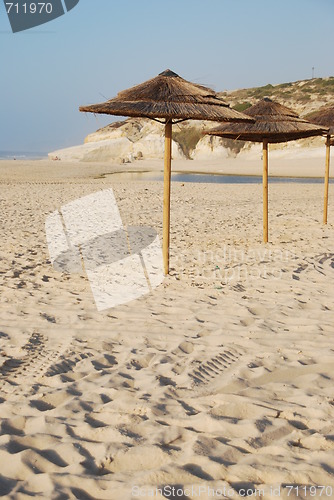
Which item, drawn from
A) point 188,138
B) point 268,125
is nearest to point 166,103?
point 268,125

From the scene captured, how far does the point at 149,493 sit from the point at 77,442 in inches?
22.3

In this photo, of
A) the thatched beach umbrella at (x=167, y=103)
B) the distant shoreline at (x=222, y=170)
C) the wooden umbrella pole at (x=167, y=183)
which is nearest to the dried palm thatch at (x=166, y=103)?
the thatched beach umbrella at (x=167, y=103)

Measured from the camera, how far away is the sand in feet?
7.71

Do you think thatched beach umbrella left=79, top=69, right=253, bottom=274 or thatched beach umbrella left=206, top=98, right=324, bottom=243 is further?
thatched beach umbrella left=206, top=98, right=324, bottom=243

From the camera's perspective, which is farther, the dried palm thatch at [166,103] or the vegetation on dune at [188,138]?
the vegetation on dune at [188,138]

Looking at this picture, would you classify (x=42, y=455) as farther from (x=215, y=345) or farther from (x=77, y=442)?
(x=215, y=345)

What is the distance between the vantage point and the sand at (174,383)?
2.35 meters

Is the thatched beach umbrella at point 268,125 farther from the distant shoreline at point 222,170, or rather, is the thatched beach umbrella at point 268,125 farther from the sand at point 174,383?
the distant shoreline at point 222,170

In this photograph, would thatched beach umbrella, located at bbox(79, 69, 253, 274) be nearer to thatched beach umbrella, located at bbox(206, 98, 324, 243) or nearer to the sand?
the sand

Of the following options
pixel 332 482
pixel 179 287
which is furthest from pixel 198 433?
pixel 179 287

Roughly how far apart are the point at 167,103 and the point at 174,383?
3424 mm

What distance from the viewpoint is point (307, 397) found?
3125 millimetres

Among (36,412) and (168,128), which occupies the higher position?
(168,128)

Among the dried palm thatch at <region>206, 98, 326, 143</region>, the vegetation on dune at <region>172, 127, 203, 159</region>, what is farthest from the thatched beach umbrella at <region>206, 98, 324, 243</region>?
the vegetation on dune at <region>172, 127, 203, 159</region>
